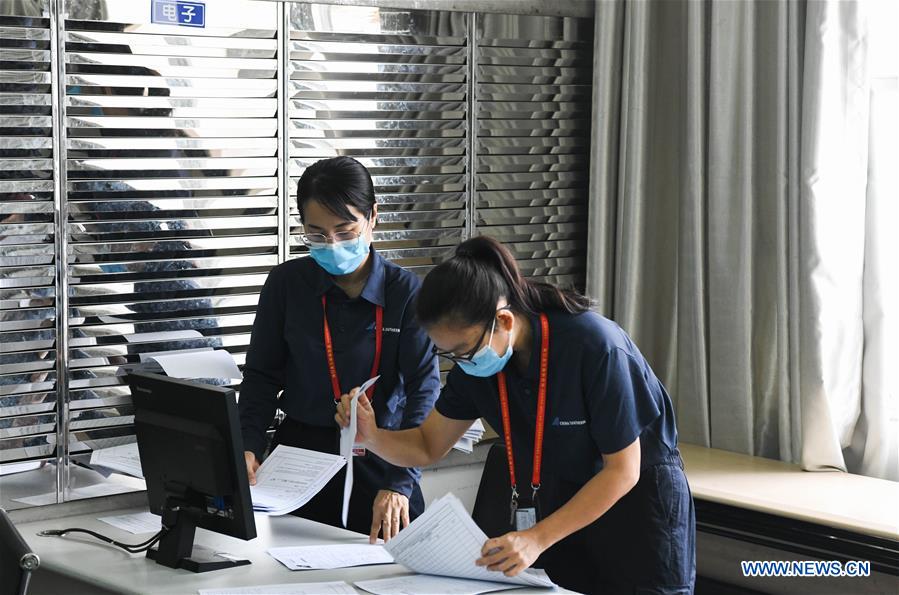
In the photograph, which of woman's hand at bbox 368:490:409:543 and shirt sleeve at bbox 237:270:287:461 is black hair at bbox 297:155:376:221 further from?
woman's hand at bbox 368:490:409:543

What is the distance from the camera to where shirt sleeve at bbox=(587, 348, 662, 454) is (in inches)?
91.4

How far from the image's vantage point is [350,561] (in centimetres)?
250

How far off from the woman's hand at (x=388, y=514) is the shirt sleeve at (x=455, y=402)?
30cm

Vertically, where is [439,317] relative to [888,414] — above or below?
above

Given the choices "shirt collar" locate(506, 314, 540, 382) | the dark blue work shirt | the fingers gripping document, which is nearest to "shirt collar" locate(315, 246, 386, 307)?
the dark blue work shirt

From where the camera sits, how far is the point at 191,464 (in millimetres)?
2510

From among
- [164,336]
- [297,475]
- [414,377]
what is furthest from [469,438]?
[164,336]

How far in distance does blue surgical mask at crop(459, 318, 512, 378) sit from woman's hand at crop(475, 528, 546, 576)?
360mm

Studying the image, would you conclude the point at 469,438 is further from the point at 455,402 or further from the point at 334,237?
the point at 334,237

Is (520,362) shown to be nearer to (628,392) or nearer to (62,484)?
(628,392)

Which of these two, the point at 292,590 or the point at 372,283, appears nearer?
the point at 292,590

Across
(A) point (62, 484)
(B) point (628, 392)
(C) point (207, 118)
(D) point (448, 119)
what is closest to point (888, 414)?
(B) point (628, 392)

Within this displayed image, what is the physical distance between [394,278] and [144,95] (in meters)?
0.87

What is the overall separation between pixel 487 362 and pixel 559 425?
8.9 inches
